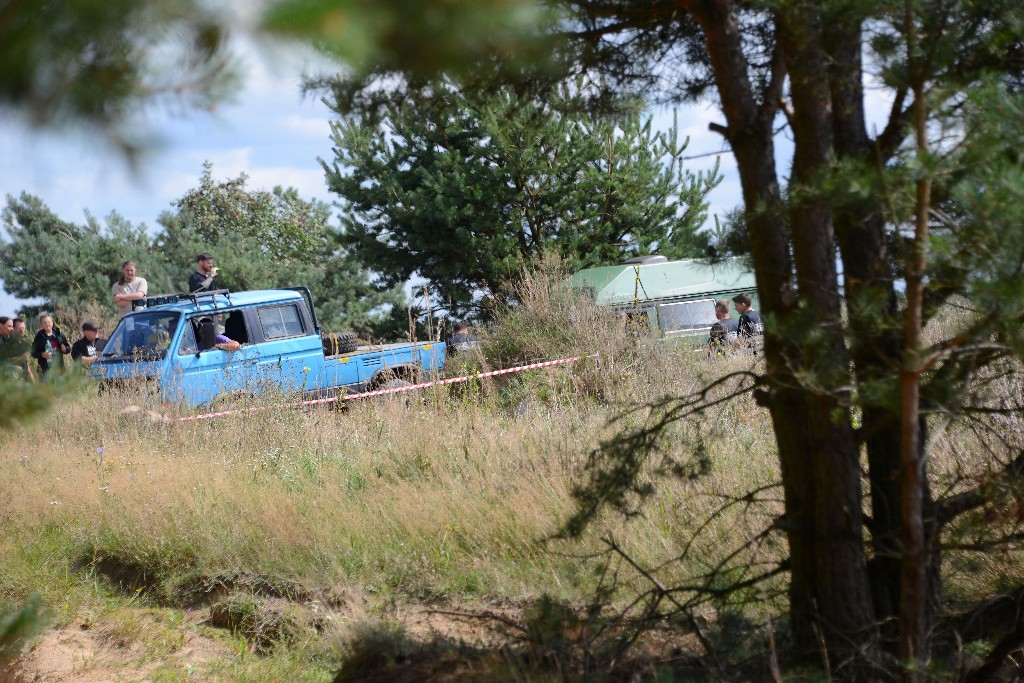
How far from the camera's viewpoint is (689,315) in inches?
640

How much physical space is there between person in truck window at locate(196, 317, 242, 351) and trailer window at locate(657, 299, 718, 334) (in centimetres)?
696

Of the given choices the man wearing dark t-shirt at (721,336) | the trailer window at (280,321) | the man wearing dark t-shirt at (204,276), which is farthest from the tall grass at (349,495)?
the man wearing dark t-shirt at (204,276)

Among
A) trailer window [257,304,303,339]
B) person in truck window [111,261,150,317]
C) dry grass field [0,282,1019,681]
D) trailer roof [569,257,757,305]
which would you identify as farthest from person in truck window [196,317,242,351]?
trailer roof [569,257,757,305]

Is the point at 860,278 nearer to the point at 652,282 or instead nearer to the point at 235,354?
the point at 235,354

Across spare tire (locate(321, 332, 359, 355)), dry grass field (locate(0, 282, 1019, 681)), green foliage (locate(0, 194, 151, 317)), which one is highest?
green foliage (locate(0, 194, 151, 317))

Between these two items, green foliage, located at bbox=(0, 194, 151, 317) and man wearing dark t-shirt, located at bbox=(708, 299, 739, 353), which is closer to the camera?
man wearing dark t-shirt, located at bbox=(708, 299, 739, 353)

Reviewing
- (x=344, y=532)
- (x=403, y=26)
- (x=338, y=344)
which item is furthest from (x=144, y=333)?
(x=403, y=26)

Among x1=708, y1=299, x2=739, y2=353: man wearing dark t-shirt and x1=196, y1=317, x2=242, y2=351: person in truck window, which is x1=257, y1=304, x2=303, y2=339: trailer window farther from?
x1=708, y1=299, x2=739, y2=353: man wearing dark t-shirt

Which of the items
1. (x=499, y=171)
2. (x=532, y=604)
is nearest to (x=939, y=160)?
(x=532, y=604)

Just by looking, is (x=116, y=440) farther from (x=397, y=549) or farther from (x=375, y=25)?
(x=375, y=25)

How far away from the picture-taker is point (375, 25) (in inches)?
73.3

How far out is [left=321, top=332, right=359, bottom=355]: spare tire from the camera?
45.1 feet

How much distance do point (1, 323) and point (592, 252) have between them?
12.5 metres

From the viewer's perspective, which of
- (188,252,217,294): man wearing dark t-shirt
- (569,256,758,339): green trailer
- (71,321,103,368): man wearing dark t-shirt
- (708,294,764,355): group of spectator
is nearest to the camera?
(708,294,764,355): group of spectator
